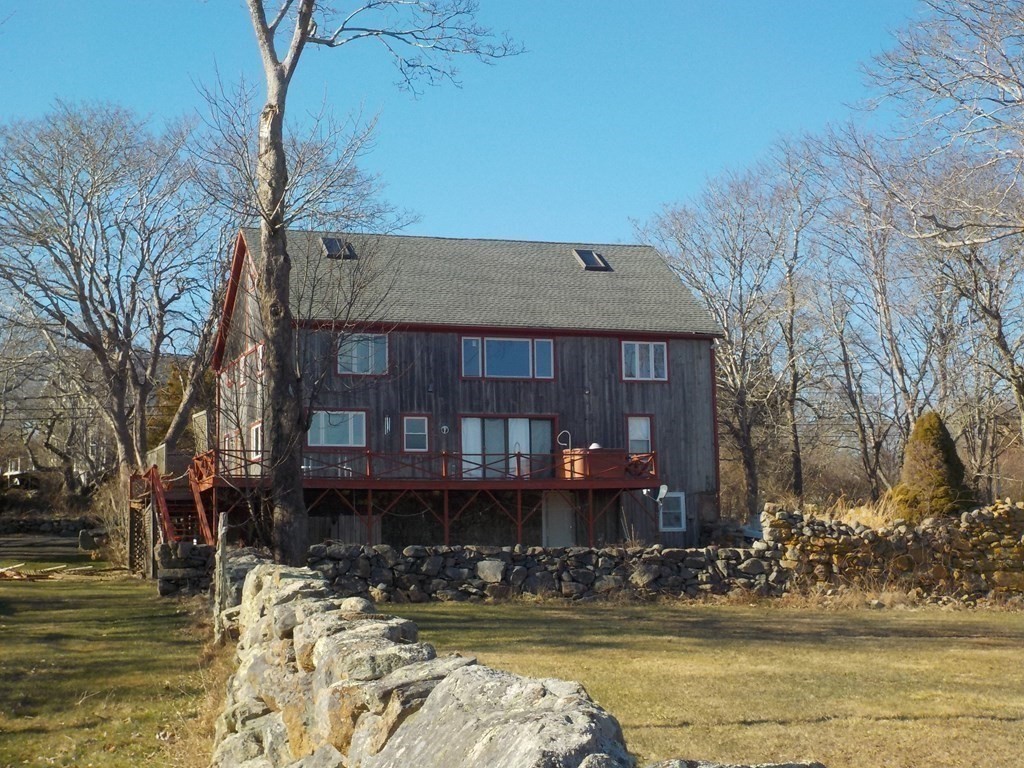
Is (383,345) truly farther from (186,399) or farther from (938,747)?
(938,747)

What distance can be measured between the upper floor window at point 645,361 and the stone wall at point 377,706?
2326 centimetres

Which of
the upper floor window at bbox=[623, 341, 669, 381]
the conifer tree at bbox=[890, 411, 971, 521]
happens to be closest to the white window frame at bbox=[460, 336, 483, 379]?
the upper floor window at bbox=[623, 341, 669, 381]

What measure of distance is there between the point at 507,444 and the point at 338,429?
177 inches

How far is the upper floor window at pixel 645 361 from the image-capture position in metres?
31.8

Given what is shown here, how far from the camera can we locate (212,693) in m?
10.2

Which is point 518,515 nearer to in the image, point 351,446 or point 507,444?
point 507,444

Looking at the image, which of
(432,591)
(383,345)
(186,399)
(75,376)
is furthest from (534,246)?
(432,591)

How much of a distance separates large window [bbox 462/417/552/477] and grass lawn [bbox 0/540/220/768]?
12.6 metres

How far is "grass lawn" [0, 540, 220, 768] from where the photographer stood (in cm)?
896

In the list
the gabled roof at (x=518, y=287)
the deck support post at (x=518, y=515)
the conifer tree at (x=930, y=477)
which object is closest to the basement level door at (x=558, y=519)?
the deck support post at (x=518, y=515)

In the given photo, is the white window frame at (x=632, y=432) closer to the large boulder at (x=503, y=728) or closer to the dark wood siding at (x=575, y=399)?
the dark wood siding at (x=575, y=399)

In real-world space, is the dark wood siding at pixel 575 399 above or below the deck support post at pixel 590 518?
above

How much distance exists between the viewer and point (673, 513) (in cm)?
3141

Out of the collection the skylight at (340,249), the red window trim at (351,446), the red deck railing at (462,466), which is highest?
the skylight at (340,249)
